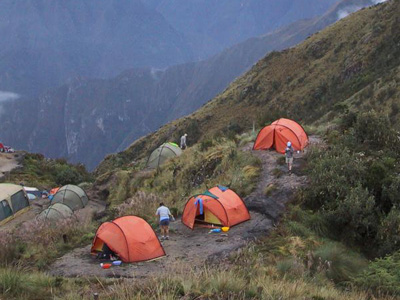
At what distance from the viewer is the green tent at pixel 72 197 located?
27209mm

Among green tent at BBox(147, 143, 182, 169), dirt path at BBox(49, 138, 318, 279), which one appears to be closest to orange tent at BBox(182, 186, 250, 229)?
dirt path at BBox(49, 138, 318, 279)

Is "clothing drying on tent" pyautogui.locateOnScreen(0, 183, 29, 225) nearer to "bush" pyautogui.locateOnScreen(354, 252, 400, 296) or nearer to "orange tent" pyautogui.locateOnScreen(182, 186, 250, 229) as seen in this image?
"orange tent" pyautogui.locateOnScreen(182, 186, 250, 229)

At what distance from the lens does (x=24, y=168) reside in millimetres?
41594

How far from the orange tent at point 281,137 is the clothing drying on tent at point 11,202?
1465 cm

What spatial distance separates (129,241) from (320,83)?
33734 mm

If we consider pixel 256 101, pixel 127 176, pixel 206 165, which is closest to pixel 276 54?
pixel 256 101

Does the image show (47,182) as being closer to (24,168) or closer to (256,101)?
(24,168)

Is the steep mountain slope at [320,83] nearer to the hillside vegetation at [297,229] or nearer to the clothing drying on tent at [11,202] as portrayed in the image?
the hillside vegetation at [297,229]

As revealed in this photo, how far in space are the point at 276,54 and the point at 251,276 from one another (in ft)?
167

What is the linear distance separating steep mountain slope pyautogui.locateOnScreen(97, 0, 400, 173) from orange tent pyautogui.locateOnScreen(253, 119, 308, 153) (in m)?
7.99

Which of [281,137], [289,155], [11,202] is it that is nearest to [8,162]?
[11,202]

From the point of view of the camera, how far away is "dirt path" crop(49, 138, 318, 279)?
1007 centimetres

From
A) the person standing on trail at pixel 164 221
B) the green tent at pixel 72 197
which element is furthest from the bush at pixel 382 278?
the green tent at pixel 72 197

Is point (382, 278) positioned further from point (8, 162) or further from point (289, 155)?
point (8, 162)
